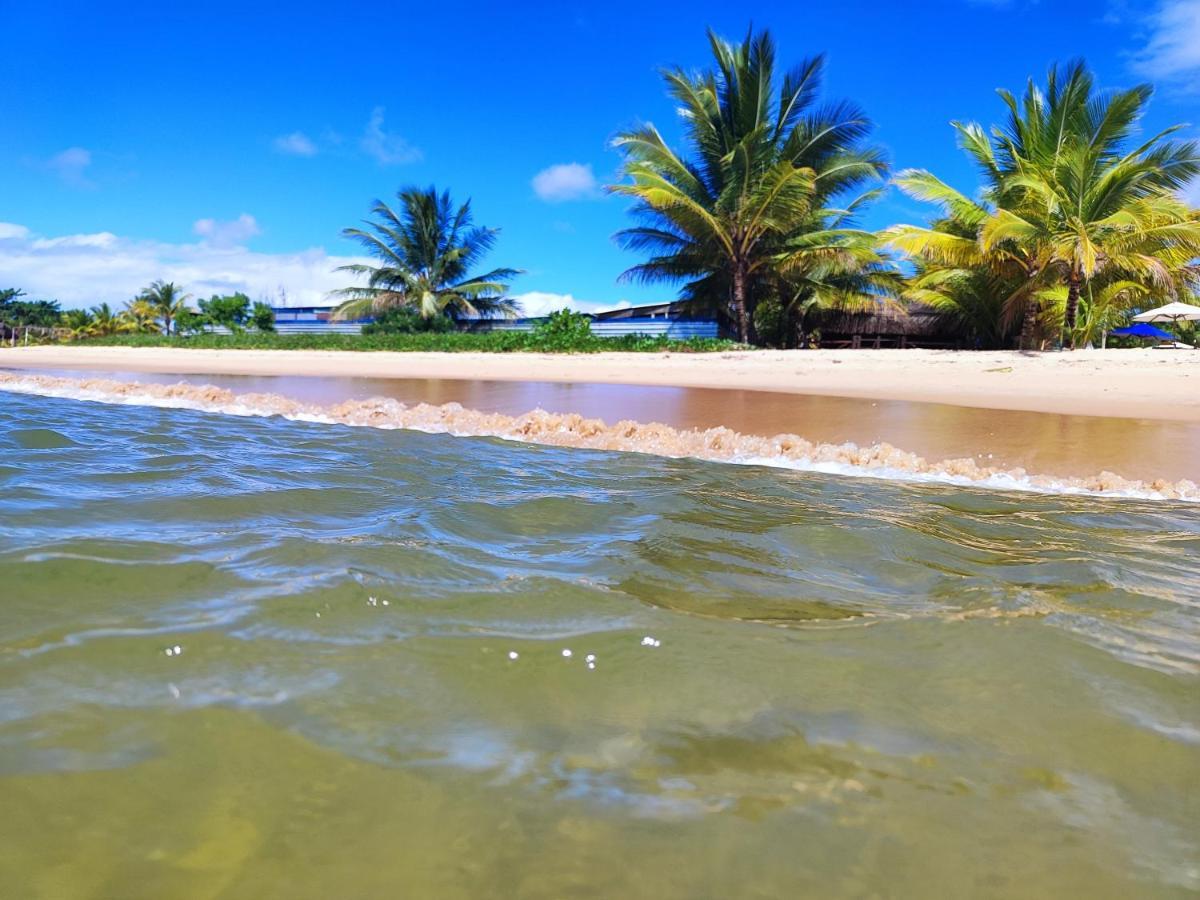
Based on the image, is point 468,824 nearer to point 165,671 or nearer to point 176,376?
point 165,671

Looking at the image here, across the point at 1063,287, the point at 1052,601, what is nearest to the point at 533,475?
the point at 1052,601

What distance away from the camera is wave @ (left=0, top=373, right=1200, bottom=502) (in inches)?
196

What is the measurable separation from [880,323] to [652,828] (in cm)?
2247

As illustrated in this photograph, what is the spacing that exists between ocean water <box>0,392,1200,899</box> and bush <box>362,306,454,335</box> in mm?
24011

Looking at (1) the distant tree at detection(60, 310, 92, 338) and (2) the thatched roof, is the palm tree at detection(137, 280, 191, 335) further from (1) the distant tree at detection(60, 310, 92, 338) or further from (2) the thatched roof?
(2) the thatched roof

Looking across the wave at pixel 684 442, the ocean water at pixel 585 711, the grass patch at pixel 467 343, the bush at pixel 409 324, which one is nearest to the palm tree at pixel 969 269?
the grass patch at pixel 467 343

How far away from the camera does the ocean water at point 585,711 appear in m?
1.15

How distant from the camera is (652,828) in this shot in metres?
1.22

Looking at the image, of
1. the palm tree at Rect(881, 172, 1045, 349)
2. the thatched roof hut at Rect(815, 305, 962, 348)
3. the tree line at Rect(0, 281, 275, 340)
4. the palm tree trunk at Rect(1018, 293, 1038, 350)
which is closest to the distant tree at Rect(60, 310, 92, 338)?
the tree line at Rect(0, 281, 275, 340)

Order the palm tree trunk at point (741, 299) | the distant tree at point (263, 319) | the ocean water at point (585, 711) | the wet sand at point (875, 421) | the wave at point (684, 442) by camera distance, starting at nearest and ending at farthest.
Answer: the ocean water at point (585, 711) → the wave at point (684, 442) → the wet sand at point (875, 421) → the palm tree trunk at point (741, 299) → the distant tree at point (263, 319)

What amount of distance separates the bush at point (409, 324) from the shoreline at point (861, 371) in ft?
16.9

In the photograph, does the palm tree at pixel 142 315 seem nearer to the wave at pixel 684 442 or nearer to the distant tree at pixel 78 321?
the distant tree at pixel 78 321

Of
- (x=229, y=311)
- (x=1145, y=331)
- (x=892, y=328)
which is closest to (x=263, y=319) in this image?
(x=229, y=311)

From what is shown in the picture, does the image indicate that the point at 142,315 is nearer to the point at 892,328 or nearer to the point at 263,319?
the point at 263,319
